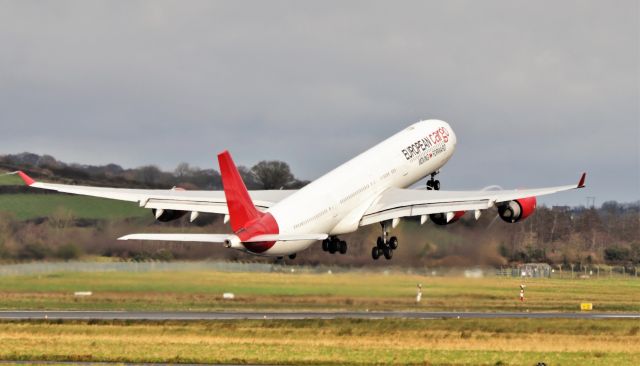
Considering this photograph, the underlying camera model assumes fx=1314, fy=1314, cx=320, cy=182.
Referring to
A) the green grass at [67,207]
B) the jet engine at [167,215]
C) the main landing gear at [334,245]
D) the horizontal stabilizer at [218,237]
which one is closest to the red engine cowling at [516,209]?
the main landing gear at [334,245]

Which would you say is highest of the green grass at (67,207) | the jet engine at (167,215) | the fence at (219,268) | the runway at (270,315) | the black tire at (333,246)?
the green grass at (67,207)

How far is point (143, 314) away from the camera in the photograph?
225 feet

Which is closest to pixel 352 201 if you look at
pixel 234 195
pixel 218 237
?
pixel 234 195

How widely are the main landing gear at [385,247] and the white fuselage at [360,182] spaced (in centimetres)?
249

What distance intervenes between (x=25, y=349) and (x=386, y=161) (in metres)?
26.9

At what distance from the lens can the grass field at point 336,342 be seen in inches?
1978

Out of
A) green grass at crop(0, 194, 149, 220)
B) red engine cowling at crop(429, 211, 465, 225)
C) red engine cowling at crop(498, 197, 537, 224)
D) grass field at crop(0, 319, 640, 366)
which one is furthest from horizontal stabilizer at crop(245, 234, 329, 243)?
red engine cowling at crop(498, 197, 537, 224)

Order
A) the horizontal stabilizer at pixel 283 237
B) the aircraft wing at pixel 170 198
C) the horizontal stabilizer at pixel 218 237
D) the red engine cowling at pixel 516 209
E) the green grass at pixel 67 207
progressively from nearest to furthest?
the horizontal stabilizer at pixel 218 237 < the horizontal stabilizer at pixel 283 237 < the aircraft wing at pixel 170 198 < the red engine cowling at pixel 516 209 < the green grass at pixel 67 207

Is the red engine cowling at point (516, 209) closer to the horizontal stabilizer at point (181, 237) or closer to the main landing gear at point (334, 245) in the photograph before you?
the main landing gear at point (334, 245)

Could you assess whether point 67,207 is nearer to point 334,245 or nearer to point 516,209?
point 334,245

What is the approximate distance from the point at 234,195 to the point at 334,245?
14.3m

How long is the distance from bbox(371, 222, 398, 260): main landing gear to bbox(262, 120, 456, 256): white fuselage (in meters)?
2.49

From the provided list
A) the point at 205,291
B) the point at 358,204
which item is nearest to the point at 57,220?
the point at 205,291

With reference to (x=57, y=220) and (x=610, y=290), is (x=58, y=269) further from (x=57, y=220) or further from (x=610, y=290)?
(x=610, y=290)
